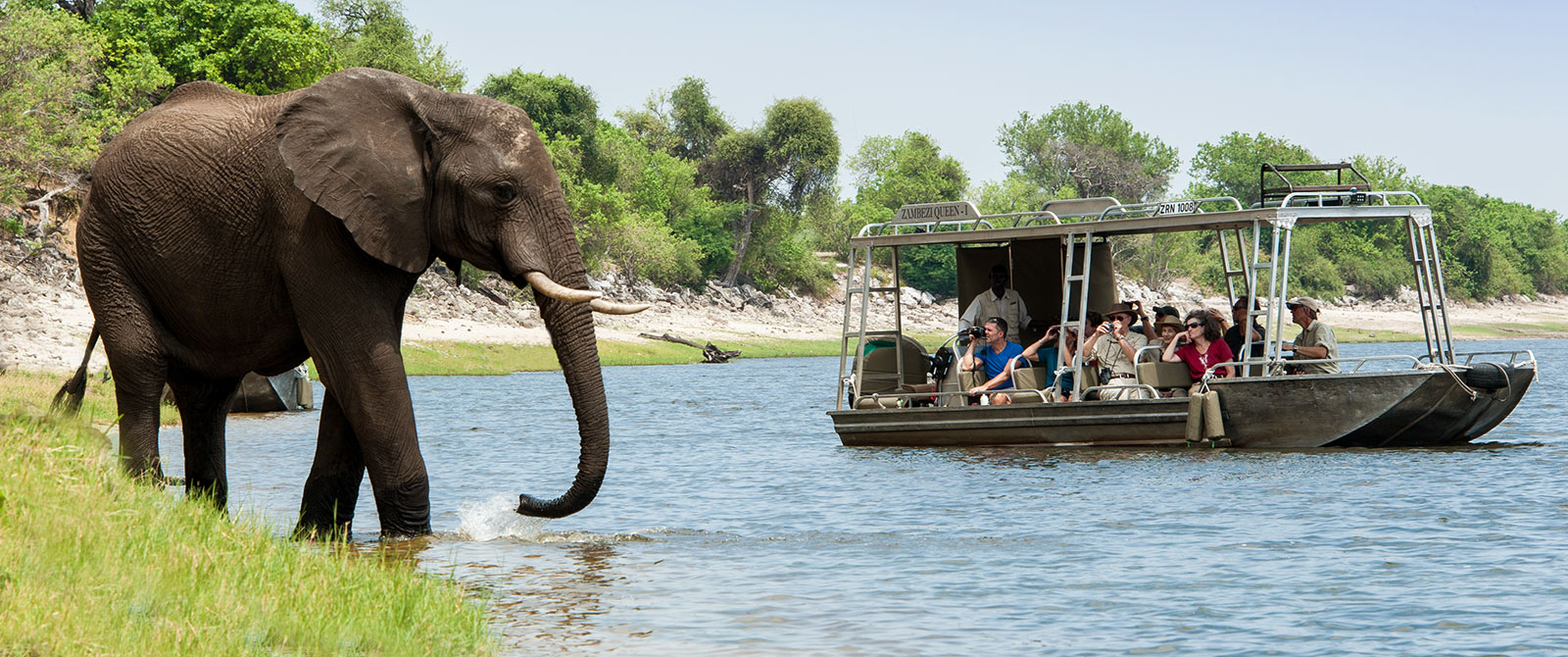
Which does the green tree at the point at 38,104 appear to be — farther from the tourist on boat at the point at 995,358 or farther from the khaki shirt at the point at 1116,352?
the khaki shirt at the point at 1116,352

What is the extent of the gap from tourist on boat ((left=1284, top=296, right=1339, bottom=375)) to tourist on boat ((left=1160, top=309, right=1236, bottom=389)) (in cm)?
79

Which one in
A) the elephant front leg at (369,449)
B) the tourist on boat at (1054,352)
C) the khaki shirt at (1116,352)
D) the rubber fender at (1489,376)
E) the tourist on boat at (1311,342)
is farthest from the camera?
the tourist on boat at (1054,352)

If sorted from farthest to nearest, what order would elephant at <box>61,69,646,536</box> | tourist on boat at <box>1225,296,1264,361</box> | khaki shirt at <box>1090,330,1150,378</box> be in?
tourist on boat at <box>1225,296,1264,361</box>
khaki shirt at <box>1090,330,1150,378</box>
elephant at <box>61,69,646,536</box>

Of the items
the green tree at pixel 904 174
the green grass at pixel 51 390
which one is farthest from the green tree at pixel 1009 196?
the green grass at pixel 51 390

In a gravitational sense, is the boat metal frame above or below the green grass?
above

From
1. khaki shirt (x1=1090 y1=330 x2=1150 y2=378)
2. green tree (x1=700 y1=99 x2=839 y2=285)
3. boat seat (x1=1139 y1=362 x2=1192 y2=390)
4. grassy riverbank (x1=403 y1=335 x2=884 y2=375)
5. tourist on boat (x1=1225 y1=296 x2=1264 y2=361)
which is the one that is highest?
green tree (x1=700 y1=99 x2=839 y2=285)

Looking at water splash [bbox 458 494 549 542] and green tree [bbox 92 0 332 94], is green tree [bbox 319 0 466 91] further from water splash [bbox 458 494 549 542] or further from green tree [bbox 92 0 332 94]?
water splash [bbox 458 494 549 542]

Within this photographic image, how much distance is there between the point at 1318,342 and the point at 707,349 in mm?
39143

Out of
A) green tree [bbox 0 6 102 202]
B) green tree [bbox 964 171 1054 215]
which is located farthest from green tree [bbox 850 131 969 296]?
green tree [bbox 0 6 102 202]

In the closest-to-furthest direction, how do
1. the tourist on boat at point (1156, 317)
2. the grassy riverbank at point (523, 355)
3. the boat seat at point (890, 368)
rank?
the tourist on boat at point (1156, 317) < the boat seat at point (890, 368) < the grassy riverbank at point (523, 355)

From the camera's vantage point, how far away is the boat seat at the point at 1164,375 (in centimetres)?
1833

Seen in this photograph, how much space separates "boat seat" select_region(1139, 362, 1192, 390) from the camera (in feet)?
60.1

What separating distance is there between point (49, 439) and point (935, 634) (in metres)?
4.84

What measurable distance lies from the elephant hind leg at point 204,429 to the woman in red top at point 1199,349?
11378 mm
